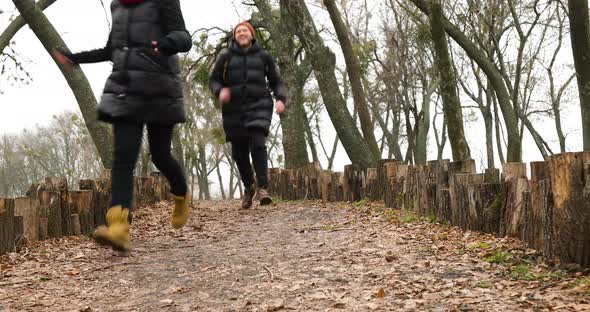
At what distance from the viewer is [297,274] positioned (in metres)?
3.75

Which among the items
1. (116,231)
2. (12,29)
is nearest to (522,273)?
(116,231)

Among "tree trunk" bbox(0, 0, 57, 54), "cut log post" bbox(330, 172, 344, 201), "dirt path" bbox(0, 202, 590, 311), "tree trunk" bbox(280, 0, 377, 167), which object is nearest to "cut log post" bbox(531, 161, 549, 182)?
"dirt path" bbox(0, 202, 590, 311)

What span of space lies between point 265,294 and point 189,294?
0.47 m

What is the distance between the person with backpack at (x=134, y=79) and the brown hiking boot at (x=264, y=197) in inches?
139

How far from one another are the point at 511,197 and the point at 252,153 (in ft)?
13.5

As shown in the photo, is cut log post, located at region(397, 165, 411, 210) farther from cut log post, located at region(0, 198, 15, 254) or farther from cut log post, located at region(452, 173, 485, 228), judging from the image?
cut log post, located at region(0, 198, 15, 254)

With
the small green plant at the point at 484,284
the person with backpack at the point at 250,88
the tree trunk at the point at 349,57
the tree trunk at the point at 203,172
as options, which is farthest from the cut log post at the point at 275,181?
the tree trunk at the point at 203,172

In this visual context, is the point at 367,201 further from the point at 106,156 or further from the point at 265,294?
the point at 265,294

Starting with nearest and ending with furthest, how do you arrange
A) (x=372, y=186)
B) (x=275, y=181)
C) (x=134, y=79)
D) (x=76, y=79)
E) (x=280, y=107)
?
(x=134, y=79)
(x=280, y=107)
(x=76, y=79)
(x=372, y=186)
(x=275, y=181)

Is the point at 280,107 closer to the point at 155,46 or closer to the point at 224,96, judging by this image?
the point at 224,96

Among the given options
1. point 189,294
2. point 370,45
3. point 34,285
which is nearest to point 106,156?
point 34,285

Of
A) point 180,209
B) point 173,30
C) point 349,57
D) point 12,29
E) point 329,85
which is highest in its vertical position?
point 12,29

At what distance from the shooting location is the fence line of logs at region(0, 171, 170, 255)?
16.2ft

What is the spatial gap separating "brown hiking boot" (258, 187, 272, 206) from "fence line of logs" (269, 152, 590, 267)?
1.51m
